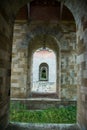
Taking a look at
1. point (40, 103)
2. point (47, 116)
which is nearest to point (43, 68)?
point (40, 103)

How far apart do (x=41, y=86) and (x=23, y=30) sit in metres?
9.16

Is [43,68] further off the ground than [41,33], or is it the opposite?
[41,33]

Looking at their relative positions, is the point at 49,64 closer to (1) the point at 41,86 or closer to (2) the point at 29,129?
(1) the point at 41,86

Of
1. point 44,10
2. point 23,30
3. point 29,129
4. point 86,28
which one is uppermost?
point 44,10

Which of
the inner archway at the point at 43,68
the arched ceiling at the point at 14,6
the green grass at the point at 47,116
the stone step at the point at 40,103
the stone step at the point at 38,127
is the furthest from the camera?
the inner archway at the point at 43,68

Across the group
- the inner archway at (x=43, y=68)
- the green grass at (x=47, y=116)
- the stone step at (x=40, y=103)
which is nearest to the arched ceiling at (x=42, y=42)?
the stone step at (x=40, y=103)

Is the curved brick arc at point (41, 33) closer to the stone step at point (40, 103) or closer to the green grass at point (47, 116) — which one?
the stone step at point (40, 103)

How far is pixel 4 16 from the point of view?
3.29m

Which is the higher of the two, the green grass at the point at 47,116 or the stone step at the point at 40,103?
the stone step at the point at 40,103

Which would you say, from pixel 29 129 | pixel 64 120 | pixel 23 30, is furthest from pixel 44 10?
pixel 29 129

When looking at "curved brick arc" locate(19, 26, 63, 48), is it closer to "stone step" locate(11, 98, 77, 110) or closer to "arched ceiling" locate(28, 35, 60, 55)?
"arched ceiling" locate(28, 35, 60, 55)

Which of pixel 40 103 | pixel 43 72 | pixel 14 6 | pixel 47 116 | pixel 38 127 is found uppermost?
pixel 14 6

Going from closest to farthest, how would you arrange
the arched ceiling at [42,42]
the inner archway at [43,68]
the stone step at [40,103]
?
the stone step at [40,103], the arched ceiling at [42,42], the inner archway at [43,68]

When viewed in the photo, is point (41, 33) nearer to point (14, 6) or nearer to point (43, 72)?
point (14, 6)
